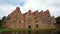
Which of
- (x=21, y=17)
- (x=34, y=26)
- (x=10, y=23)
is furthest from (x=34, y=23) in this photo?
(x=10, y=23)

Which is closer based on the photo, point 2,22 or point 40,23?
point 2,22

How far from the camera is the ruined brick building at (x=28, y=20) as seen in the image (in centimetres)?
6469

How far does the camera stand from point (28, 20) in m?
A: 68.6

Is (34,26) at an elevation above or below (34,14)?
below

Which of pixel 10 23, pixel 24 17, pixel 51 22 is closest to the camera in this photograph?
pixel 10 23

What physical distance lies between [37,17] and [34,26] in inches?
149

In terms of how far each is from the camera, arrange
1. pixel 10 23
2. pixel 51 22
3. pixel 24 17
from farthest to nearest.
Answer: pixel 51 22 < pixel 24 17 < pixel 10 23

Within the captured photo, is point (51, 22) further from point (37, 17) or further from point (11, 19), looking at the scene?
point (11, 19)

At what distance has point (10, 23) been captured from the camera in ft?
210

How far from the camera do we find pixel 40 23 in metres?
72.3

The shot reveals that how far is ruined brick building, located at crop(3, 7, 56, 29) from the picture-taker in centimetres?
6469

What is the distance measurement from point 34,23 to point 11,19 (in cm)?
1051

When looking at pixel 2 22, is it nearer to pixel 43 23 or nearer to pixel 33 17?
pixel 33 17

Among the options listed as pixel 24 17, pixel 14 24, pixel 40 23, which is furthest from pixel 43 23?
pixel 14 24
